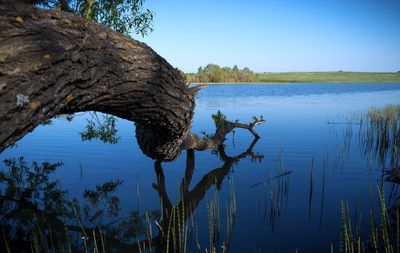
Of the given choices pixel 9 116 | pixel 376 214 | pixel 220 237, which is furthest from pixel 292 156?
pixel 9 116

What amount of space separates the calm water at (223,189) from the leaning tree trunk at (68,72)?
4.29ft

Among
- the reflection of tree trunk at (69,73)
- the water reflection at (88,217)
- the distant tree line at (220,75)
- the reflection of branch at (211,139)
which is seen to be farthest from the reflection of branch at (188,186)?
the distant tree line at (220,75)

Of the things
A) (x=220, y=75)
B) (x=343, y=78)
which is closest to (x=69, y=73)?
(x=220, y=75)

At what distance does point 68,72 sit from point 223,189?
5.04 m

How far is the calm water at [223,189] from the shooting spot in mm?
4762

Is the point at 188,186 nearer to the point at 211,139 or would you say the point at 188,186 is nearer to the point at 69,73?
the point at 211,139

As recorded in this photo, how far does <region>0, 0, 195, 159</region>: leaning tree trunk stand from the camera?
6.81 ft

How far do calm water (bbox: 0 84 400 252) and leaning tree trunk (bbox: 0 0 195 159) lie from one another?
1.31m

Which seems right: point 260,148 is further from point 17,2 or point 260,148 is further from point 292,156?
point 17,2

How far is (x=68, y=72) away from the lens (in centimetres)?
254

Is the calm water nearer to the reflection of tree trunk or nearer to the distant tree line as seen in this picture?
the reflection of tree trunk

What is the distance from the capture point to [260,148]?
11.2 meters

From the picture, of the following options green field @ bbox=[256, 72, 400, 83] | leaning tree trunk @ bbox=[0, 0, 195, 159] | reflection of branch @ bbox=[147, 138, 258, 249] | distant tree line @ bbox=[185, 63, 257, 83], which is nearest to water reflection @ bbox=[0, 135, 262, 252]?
reflection of branch @ bbox=[147, 138, 258, 249]

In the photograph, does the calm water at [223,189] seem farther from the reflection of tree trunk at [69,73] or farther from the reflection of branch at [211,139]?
the reflection of tree trunk at [69,73]
